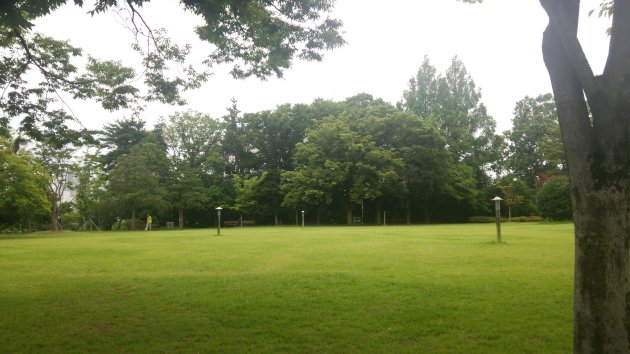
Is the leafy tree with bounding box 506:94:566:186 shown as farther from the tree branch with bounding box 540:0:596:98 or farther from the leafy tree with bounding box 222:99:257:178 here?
the tree branch with bounding box 540:0:596:98

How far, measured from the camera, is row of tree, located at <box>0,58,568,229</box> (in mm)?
42969

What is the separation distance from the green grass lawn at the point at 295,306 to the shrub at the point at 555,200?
87.3 ft

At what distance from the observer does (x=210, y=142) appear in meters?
53.6

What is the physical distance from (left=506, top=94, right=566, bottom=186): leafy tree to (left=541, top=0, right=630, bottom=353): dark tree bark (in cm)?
5228

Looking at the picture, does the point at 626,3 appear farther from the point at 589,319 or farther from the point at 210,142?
the point at 210,142

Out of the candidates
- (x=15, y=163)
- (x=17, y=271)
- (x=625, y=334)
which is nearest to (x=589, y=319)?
(x=625, y=334)

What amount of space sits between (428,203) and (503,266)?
40.3 m

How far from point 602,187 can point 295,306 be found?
4.76 metres

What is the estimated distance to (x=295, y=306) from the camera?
6.95 m

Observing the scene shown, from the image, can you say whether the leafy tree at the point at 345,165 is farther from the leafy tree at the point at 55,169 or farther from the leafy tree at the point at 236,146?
the leafy tree at the point at 55,169

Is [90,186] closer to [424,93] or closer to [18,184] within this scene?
[18,184]

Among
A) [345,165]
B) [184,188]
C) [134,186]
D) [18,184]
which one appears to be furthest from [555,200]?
[18,184]

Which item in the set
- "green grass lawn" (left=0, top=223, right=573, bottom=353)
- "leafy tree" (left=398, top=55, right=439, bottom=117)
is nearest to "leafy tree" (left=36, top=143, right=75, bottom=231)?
"green grass lawn" (left=0, top=223, right=573, bottom=353)

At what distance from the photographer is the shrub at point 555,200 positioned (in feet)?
118
